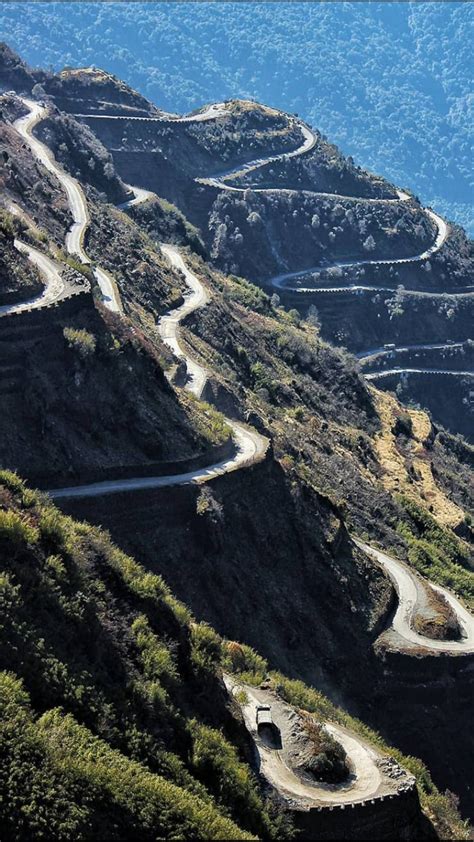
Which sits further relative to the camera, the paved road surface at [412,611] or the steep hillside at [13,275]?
the paved road surface at [412,611]

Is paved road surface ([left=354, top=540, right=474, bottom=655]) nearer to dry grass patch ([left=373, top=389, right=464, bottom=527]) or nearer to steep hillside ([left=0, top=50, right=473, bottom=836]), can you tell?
steep hillside ([left=0, top=50, right=473, bottom=836])

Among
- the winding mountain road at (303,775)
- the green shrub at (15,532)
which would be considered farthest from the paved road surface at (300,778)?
the green shrub at (15,532)

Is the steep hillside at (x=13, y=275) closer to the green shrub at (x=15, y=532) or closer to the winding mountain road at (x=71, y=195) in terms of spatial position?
the winding mountain road at (x=71, y=195)

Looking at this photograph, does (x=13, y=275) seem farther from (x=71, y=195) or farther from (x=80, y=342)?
(x=71, y=195)

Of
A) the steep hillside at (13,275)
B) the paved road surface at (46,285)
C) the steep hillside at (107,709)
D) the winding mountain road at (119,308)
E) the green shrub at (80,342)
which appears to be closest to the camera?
the steep hillside at (107,709)

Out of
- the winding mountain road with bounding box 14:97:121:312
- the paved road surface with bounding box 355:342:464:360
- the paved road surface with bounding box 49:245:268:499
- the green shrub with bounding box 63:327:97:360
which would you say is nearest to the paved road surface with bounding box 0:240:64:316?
the green shrub with bounding box 63:327:97:360

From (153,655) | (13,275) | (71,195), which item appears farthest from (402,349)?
(153,655)

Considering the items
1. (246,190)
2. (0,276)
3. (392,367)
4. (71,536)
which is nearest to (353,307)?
(392,367)
